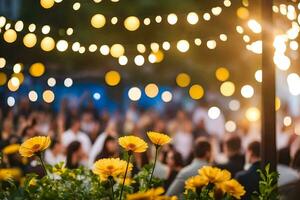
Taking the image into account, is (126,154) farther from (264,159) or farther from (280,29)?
(280,29)

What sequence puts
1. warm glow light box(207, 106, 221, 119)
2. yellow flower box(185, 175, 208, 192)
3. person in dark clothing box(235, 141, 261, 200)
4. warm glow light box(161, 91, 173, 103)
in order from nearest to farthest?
yellow flower box(185, 175, 208, 192) → person in dark clothing box(235, 141, 261, 200) → warm glow light box(207, 106, 221, 119) → warm glow light box(161, 91, 173, 103)

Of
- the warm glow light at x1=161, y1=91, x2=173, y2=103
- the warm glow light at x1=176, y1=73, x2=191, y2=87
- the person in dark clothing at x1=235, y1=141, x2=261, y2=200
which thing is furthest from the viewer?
the warm glow light at x1=161, y1=91, x2=173, y2=103

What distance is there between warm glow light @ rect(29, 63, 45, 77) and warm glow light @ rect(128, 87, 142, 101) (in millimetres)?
763

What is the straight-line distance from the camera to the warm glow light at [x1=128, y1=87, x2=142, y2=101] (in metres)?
4.71

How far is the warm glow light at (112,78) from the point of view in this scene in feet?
15.6

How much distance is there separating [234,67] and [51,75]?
153 cm

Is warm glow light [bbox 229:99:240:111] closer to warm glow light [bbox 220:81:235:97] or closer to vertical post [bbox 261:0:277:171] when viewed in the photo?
warm glow light [bbox 220:81:235:97]

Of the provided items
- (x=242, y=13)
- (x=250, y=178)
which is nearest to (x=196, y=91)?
(x=250, y=178)

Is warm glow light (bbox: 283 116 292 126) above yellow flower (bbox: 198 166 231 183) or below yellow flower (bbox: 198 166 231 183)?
below

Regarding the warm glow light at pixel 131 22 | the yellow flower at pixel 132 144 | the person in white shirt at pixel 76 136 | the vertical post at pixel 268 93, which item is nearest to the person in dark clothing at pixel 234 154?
the person in white shirt at pixel 76 136

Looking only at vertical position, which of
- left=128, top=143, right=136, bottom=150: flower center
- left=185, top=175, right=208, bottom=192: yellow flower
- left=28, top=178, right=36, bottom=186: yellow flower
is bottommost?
left=28, top=178, right=36, bottom=186: yellow flower

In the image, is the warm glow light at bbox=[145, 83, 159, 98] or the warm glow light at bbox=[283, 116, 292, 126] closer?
the warm glow light at bbox=[283, 116, 292, 126]

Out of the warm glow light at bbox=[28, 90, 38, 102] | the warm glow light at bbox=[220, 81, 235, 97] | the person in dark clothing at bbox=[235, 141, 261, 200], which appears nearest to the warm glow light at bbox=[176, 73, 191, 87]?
the warm glow light at bbox=[220, 81, 235, 97]

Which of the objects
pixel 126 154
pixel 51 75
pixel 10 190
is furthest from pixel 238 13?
pixel 51 75
